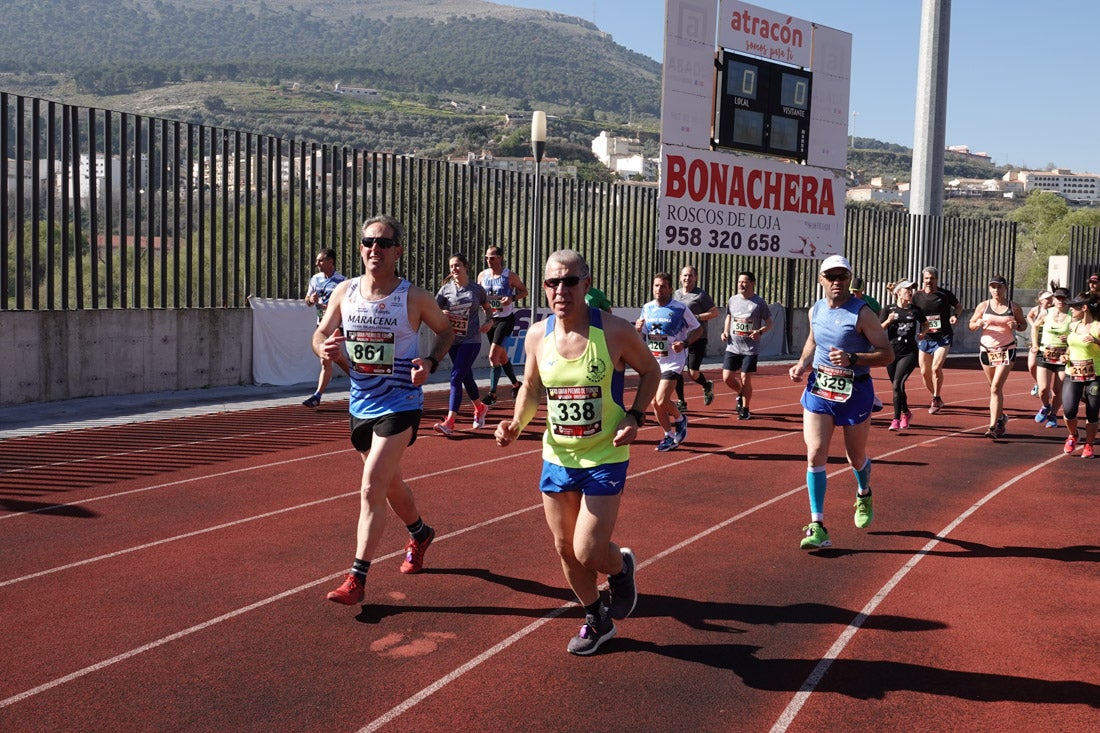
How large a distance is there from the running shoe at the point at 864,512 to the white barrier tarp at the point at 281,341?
12.2m

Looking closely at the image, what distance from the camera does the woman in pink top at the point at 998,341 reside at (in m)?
14.3

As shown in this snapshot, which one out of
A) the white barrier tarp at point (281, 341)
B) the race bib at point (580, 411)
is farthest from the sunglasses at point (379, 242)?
the white barrier tarp at point (281, 341)

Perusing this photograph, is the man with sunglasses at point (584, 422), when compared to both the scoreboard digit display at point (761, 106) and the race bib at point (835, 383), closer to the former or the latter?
the race bib at point (835, 383)

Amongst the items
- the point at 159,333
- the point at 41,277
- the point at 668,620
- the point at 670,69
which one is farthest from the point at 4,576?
the point at 670,69

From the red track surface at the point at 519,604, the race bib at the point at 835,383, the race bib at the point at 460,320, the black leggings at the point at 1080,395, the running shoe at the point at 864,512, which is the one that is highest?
the race bib at the point at 460,320

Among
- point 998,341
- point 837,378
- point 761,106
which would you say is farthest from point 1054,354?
point 761,106

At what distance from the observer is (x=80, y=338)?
15.6m

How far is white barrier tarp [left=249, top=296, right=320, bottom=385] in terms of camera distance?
1844 cm

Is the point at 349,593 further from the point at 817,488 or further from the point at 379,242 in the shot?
the point at 817,488

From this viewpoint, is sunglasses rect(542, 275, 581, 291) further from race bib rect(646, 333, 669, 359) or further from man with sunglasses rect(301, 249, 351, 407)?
man with sunglasses rect(301, 249, 351, 407)

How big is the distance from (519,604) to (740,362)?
896 centimetres

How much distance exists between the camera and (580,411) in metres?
5.54

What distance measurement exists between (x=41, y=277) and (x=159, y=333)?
211cm

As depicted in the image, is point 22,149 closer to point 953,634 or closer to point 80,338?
point 80,338
